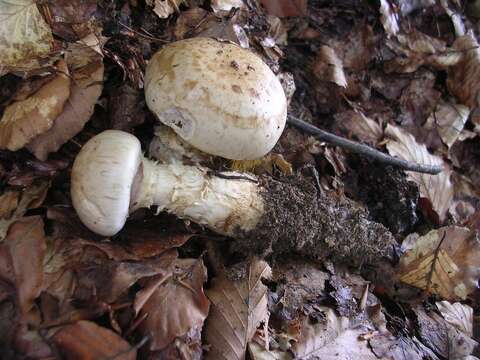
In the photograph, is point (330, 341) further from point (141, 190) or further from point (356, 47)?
point (356, 47)

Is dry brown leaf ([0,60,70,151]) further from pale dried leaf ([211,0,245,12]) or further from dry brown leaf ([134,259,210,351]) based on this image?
pale dried leaf ([211,0,245,12])

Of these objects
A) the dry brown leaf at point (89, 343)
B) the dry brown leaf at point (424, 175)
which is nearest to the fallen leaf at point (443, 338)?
the dry brown leaf at point (424, 175)

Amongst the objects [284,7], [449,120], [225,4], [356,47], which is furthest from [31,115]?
[449,120]

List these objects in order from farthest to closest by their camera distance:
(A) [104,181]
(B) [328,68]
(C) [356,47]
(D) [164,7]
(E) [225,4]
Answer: (C) [356,47] → (B) [328,68] → (E) [225,4] → (D) [164,7] → (A) [104,181]

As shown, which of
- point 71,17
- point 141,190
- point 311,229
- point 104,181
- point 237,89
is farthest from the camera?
point 311,229

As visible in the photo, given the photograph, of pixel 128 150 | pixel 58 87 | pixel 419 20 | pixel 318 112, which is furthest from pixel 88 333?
pixel 419 20

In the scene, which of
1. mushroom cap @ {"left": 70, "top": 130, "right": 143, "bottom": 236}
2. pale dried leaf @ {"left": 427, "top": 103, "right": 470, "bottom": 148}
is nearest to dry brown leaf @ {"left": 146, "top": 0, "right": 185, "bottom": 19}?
mushroom cap @ {"left": 70, "top": 130, "right": 143, "bottom": 236}

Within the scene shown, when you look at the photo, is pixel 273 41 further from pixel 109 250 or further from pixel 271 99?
pixel 109 250
